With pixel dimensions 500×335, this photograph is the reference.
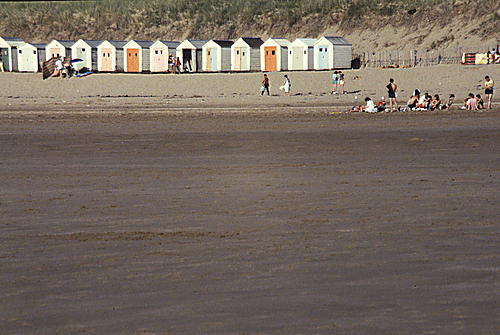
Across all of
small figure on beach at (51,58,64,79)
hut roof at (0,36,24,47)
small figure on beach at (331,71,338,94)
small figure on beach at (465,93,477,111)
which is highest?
hut roof at (0,36,24,47)

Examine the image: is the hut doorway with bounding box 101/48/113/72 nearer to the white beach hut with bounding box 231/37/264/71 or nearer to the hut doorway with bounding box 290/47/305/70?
the white beach hut with bounding box 231/37/264/71

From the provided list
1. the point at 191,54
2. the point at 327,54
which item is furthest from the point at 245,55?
the point at 327,54

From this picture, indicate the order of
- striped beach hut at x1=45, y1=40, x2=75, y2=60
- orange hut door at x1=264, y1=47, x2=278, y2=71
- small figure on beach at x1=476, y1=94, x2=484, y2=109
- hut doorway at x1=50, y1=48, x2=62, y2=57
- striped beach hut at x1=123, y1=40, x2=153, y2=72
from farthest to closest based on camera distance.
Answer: hut doorway at x1=50, y1=48, x2=62, y2=57, striped beach hut at x1=45, y1=40, x2=75, y2=60, striped beach hut at x1=123, y1=40, x2=153, y2=72, orange hut door at x1=264, y1=47, x2=278, y2=71, small figure on beach at x1=476, y1=94, x2=484, y2=109

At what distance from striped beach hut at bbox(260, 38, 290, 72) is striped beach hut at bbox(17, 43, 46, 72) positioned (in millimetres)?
21320

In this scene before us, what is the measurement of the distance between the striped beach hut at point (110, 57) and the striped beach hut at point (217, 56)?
300 inches

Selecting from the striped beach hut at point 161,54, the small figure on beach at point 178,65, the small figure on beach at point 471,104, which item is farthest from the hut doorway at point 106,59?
the small figure on beach at point 471,104

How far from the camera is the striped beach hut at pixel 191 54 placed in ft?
184

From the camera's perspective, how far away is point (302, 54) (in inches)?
2057

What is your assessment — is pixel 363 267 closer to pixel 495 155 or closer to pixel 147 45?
pixel 495 155

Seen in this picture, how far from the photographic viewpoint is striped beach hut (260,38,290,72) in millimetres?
52906

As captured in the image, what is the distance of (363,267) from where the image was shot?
4.98 metres

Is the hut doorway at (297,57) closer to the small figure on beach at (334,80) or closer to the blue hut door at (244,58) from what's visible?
the blue hut door at (244,58)

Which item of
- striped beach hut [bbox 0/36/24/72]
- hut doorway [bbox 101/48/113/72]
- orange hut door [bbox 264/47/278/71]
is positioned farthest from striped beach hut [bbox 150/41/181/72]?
striped beach hut [bbox 0/36/24/72]

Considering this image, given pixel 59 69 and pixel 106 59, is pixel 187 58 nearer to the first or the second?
pixel 106 59
